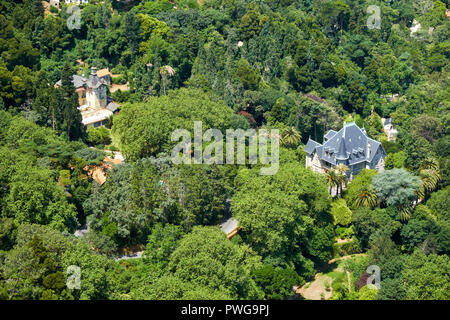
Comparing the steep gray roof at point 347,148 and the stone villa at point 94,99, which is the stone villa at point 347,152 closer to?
the steep gray roof at point 347,148

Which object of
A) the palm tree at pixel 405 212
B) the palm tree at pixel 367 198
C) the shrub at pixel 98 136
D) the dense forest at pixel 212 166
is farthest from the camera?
the shrub at pixel 98 136

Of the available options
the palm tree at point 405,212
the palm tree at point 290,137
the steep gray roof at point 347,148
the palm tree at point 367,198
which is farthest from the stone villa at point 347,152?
the palm tree at point 405,212

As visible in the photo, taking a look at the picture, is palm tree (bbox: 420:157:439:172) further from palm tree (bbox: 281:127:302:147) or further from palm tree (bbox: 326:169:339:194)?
palm tree (bbox: 281:127:302:147)

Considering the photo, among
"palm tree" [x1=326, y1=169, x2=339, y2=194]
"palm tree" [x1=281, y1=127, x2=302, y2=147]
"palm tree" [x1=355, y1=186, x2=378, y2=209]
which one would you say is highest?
"palm tree" [x1=281, y1=127, x2=302, y2=147]

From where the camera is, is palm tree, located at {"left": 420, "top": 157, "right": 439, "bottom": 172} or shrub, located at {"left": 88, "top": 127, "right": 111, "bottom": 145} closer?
palm tree, located at {"left": 420, "top": 157, "right": 439, "bottom": 172}

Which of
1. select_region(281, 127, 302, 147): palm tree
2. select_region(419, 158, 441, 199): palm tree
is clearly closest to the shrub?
select_region(281, 127, 302, 147): palm tree

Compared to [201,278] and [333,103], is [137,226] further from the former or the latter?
[333,103]
